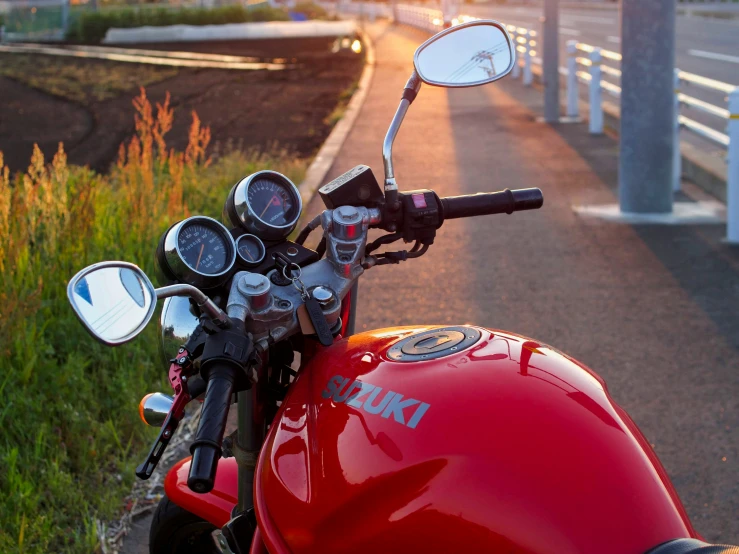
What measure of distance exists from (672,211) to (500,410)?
6.50 metres

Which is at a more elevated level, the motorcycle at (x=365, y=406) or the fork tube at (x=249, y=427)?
the motorcycle at (x=365, y=406)

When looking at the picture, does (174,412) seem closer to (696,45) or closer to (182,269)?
(182,269)

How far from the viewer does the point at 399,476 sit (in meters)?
1.37

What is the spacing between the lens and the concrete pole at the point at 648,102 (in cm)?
700

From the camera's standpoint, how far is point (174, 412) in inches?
61.6

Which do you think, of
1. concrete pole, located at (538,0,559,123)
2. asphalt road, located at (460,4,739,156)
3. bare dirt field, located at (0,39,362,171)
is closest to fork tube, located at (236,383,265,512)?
bare dirt field, located at (0,39,362,171)

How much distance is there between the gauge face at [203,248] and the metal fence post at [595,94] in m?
10.5

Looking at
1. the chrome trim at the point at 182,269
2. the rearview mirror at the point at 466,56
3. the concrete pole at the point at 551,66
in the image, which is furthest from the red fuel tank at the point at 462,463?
the concrete pole at the point at 551,66

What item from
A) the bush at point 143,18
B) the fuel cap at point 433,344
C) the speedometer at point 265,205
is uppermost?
the bush at point 143,18

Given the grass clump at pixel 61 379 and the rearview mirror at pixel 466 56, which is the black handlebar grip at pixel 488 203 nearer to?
the rearview mirror at pixel 466 56

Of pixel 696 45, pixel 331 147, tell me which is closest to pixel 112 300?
pixel 331 147

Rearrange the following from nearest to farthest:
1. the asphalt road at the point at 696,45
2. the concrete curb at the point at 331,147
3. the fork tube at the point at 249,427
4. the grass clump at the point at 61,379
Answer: the fork tube at the point at 249,427 → the grass clump at the point at 61,379 → the concrete curb at the point at 331,147 → the asphalt road at the point at 696,45

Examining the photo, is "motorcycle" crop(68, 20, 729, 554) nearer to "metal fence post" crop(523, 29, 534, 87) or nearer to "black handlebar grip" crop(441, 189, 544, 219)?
"black handlebar grip" crop(441, 189, 544, 219)

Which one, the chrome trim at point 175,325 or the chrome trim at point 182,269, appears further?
the chrome trim at point 175,325
